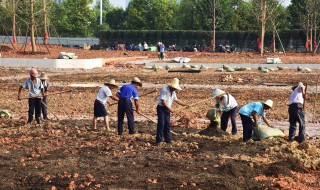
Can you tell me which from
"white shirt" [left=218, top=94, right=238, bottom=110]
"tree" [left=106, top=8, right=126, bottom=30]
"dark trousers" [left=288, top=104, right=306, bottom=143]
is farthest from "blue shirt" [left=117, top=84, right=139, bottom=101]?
"tree" [left=106, top=8, right=126, bottom=30]

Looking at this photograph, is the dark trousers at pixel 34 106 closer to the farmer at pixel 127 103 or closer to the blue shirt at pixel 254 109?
the farmer at pixel 127 103

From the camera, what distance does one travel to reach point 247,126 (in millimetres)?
14172

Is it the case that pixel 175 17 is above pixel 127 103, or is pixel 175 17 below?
above

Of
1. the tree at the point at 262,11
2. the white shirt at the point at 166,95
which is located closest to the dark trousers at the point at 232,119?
the white shirt at the point at 166,95

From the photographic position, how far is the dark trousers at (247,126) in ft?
46.3

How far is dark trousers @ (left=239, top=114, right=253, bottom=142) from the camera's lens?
1411 centimetres

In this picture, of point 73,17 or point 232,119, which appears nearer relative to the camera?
point 232,119

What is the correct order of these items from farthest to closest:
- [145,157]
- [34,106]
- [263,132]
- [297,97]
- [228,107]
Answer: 1. [34,106]
2. [228,107]
3. [263,132]
4. [297,97]
5. [145,157]

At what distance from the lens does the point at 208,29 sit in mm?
72250

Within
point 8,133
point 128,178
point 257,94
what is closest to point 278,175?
point 128,178

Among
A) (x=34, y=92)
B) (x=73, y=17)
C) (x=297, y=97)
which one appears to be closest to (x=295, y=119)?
(x=297, y=97)

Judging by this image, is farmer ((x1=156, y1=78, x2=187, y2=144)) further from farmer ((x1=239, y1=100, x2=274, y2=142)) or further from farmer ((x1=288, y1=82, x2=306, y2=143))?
farmer ((x1=288, y1=82, x2=306, y2=143))

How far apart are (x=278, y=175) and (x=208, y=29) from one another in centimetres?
6205

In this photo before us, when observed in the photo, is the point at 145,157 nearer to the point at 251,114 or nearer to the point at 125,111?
the point at 125,111
